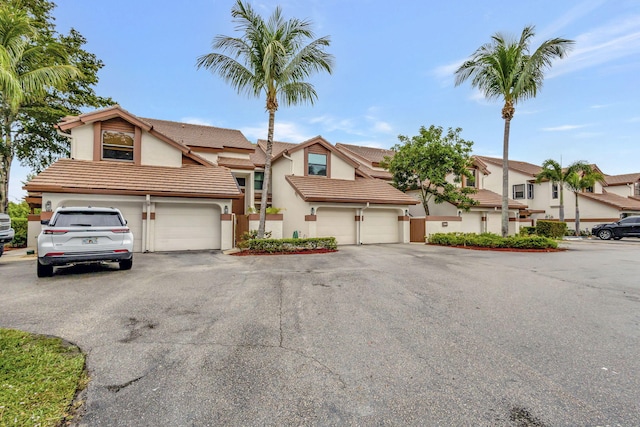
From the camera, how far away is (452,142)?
2173cm

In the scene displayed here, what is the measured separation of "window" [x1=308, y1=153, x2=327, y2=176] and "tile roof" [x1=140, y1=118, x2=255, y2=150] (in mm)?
4640

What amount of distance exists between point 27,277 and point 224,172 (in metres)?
9.93

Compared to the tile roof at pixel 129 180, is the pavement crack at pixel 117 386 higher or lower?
lower

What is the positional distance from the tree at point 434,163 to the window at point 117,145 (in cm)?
1693

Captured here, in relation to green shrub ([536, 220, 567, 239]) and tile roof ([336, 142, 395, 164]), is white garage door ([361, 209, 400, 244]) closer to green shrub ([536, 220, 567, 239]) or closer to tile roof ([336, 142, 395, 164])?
tile roof ([336, 142, 395, 164])

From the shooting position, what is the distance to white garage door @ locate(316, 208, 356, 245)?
18156mm

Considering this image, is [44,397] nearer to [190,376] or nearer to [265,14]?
[190,376]

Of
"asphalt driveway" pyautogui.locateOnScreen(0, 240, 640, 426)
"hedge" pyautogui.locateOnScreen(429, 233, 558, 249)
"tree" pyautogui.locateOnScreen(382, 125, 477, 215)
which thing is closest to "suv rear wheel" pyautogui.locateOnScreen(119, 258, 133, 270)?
"asphalt driveway" pyautogui.locateOnScreen(0, 240, 640, 426)

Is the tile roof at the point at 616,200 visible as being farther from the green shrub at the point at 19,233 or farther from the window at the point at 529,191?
the green shrub at the point at 19,233

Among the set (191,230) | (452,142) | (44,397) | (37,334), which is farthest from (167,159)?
(452,142)

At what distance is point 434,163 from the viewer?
21328 mm

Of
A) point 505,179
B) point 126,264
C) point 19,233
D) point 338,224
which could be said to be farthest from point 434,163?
point 19,233

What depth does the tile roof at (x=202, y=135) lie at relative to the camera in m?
20.3

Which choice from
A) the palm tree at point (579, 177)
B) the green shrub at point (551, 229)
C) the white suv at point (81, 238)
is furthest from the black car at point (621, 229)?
the white suv at point (81, 238)
